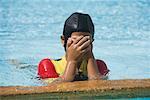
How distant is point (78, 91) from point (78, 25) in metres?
0.80

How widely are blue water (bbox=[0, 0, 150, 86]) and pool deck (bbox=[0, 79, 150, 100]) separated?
1012mm

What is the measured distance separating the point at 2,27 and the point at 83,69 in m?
4.89

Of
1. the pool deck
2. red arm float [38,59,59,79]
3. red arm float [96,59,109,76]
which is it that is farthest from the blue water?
the pool deck

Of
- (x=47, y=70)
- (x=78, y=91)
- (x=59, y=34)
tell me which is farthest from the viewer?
(x=59, y=34)

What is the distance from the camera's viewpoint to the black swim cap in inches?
136

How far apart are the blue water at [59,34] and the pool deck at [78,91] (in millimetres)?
1012

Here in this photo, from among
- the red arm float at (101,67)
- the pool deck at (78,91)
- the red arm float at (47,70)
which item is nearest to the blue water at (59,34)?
the red arm float at (47,70)

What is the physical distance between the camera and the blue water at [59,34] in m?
5.64

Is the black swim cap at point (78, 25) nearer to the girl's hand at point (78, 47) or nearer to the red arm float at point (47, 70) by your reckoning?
the girl's hand at point (78, 47)

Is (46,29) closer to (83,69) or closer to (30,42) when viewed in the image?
(30,42)

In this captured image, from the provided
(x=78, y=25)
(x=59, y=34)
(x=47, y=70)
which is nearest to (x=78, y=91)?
(x=78, y=25)

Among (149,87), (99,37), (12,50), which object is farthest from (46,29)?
(149,87)

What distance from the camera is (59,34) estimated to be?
7707 mm

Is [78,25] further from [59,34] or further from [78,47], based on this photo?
[59,34]
